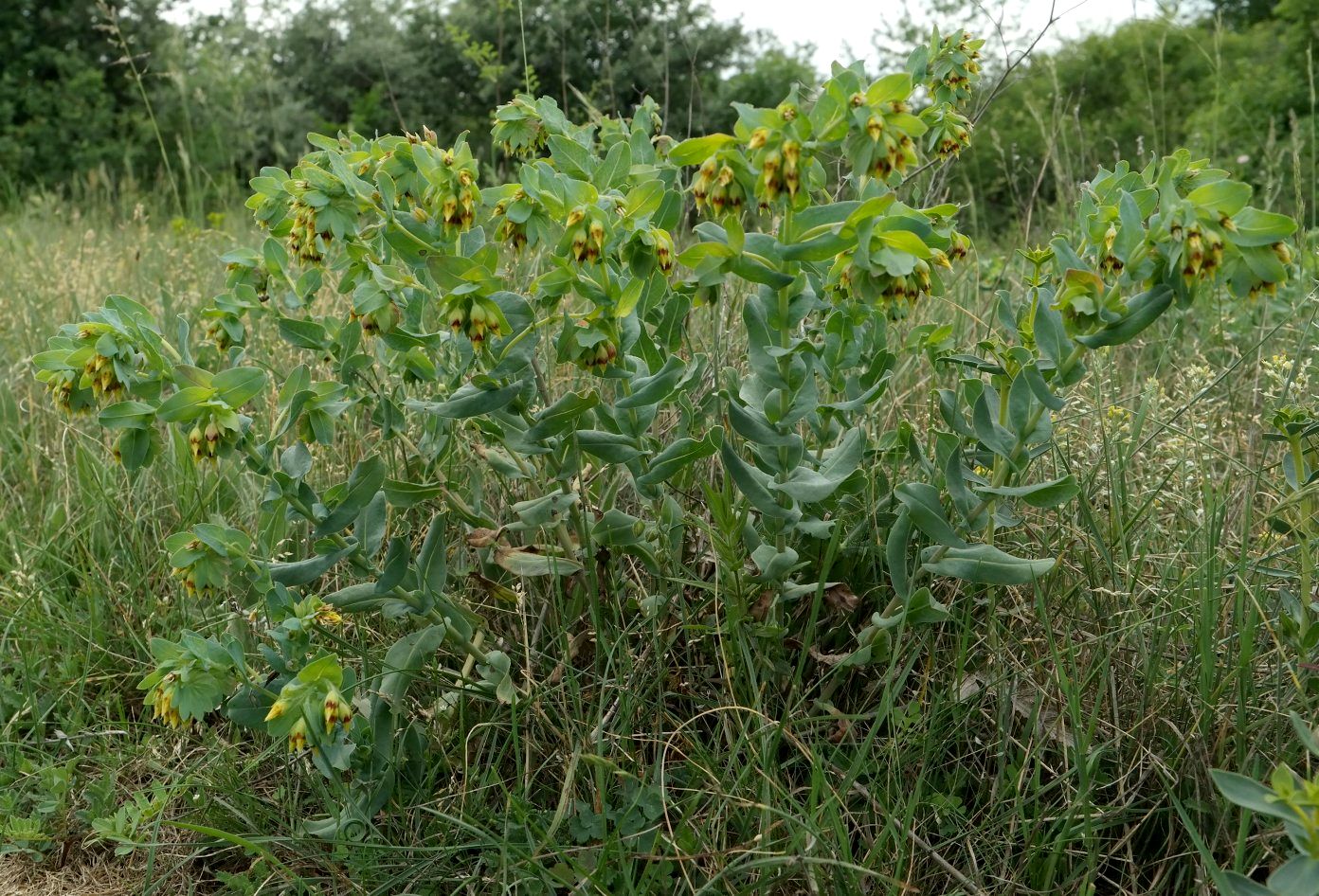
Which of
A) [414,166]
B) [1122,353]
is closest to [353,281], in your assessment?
[414,166]

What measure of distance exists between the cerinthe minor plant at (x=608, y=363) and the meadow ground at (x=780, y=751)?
0.10m

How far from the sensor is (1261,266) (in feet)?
4.50

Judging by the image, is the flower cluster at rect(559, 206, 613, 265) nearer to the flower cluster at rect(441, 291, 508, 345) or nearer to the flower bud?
the flower cluster at rect(441, 291, 508, 345)

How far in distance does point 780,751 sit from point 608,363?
0.72 m

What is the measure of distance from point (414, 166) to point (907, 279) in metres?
0.81

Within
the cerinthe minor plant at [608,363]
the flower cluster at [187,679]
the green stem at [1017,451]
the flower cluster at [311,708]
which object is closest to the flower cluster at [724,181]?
the cerinthe minor plant at [608,363]

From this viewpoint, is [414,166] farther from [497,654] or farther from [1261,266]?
[1261,266]

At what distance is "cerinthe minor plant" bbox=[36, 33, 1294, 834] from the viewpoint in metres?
1.43

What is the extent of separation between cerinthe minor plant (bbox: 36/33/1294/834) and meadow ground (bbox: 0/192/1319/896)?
101 millimetres

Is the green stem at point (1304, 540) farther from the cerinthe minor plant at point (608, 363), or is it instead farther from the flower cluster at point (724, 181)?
the flower cluster at point (724, 181)

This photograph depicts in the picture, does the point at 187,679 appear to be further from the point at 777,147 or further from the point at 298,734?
the point at 777,147

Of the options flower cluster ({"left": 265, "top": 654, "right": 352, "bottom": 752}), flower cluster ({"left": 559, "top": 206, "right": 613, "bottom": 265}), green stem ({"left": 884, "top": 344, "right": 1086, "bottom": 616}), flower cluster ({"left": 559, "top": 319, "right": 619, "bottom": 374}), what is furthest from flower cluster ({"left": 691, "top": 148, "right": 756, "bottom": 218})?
flower cluster ({"left": 265, "top": 654, "right": 352, "bottom": 752})

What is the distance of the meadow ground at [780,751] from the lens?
1.57 meters

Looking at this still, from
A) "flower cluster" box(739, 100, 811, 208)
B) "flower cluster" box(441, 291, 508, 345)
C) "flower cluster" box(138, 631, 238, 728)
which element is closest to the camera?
"flower cluster" box(739, 100, 811, 208)
